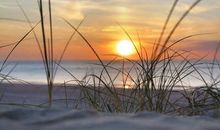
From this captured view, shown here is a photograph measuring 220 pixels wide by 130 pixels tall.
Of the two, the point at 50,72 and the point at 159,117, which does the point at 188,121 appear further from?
the point at 50,72

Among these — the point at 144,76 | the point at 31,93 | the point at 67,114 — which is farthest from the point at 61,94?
the point at 67,114

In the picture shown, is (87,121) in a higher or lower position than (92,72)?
lower

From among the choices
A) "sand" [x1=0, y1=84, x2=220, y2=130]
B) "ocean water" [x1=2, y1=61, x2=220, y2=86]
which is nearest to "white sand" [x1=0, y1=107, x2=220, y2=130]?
"sand" [x1=0, y1=84, x2=220, y2=130]

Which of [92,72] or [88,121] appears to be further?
[92,72]

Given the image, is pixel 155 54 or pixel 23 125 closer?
pixel 23 125

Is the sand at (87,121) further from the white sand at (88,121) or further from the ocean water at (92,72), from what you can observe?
the ocean water at (92,72)

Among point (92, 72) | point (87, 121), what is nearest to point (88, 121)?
point (87, 121)

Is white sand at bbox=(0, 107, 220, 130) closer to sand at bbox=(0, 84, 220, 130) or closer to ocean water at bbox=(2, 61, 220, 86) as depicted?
sand at bbox=(0, 84, 220, 130)

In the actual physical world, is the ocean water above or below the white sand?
above

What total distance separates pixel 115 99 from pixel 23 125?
166 centimetres

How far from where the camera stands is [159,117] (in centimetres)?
69

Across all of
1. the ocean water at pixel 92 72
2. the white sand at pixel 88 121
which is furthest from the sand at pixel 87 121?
the ocean water at pixel 92 72

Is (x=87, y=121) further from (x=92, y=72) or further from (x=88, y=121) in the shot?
(x=92, y=72)

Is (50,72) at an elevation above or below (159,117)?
above
